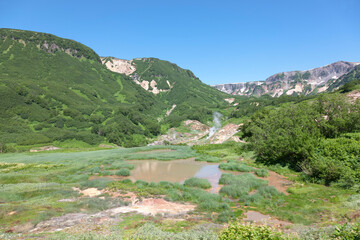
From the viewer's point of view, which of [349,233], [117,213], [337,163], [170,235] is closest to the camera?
[349,233]

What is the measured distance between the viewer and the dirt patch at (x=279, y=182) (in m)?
20.5

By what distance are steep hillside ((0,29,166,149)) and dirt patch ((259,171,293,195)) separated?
285 ft

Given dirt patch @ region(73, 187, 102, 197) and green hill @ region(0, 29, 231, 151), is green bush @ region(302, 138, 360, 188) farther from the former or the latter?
green hill @ region(0, 29, 231, 151)

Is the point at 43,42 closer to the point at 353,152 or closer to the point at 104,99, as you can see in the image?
the point at 104,99

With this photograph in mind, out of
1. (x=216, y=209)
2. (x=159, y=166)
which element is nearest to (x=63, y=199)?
(x=216, y=209)

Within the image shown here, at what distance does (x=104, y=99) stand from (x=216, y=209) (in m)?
161

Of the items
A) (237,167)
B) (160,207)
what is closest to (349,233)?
(160,207)

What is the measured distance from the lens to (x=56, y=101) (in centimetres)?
12206

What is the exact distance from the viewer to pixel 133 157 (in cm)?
4600

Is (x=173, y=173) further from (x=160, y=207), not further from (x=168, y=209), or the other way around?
(x=168, y=209)

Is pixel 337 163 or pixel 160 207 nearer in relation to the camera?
pixel 160 207

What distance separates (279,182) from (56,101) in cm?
13740

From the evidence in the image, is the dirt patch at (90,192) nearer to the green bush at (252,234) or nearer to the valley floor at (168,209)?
the valley floor at (168,209)

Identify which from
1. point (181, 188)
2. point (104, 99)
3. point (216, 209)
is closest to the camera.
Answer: point (216, 209)
